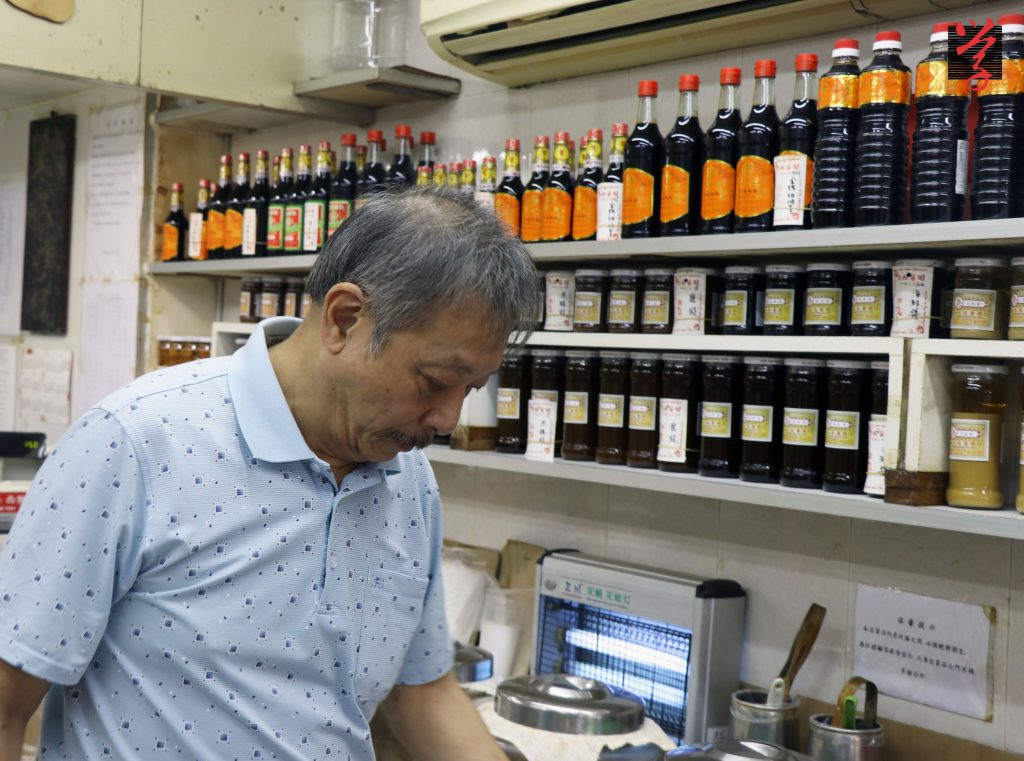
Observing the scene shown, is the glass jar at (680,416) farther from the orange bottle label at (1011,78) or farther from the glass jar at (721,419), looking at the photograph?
the orange bottle label at (1011,78)

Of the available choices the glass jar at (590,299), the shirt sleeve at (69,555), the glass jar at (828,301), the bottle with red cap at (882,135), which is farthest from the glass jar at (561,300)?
the shirt sleeve at (69,555)

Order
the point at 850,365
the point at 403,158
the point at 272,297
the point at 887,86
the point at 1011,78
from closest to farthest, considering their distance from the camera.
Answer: the point at 1011,78, the point at 887,86, the point at 850,365, the point at 403,158, the point at 272,297

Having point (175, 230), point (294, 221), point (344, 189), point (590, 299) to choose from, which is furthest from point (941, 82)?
point (175, 230)

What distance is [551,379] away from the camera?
8.28 feet

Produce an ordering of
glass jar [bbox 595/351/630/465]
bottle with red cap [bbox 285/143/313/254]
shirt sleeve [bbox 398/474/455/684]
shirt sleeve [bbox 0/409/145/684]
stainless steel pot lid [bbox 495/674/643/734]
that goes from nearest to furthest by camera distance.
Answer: shirt sleeve [bbox 0/409/145/684] < shirt sleeve [bbox 398/474/455/684] < stainless steel pot lid [bbox 495/674/643/734] < glass jar [bbox 595/351/630/465] < bottle with red cap [bbox 285/143/313/254]

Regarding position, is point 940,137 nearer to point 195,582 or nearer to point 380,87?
point 195,582

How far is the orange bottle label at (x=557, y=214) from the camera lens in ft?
8.15

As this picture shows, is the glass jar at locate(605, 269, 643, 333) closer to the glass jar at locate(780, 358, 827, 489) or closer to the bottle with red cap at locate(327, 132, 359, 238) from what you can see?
the glass jar at locate(780, 358, 827, 489)

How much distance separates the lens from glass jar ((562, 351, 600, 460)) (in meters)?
2.43

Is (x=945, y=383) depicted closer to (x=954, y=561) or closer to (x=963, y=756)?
(x=954, y=561)

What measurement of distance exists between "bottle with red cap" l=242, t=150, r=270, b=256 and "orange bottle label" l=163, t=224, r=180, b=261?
43cm

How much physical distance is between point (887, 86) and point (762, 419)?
0.62 m

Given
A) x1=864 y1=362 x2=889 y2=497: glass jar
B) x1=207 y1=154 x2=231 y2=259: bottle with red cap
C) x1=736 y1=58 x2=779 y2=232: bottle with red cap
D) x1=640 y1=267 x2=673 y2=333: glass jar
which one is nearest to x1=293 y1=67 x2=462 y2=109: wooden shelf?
x1=207 y1=154 x2=231 y2=259: bottle with red cap

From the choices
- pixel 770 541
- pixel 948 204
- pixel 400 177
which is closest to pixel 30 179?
pixel 400 177
